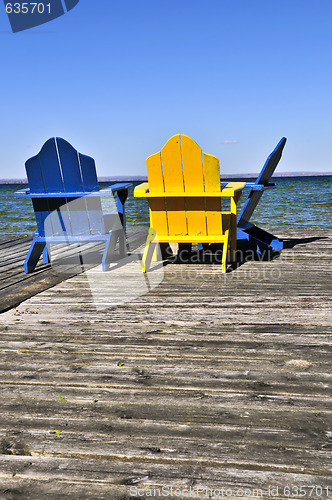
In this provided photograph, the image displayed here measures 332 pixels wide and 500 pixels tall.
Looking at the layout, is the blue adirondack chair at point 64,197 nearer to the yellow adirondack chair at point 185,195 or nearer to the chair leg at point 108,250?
the chair leg at point 108,250

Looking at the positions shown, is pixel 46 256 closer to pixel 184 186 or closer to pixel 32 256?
pixel 32 256

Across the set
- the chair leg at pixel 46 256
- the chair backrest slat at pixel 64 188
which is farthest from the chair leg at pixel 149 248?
the chair leg at pixel 46 256

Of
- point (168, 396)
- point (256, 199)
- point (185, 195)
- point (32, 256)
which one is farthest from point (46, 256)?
point (168, 396)

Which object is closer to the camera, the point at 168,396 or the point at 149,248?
the point at 168,396

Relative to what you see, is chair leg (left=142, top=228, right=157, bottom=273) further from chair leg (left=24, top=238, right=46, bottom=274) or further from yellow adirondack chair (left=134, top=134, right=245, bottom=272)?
chair leg (left=24, top=238, right=46, bottom=274)

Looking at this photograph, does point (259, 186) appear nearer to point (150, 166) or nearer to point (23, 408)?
point (150, 166)

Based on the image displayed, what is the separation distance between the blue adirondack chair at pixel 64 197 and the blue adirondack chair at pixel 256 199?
1.52 m

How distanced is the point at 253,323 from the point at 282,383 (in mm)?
869

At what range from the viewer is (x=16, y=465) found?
161 centimetres

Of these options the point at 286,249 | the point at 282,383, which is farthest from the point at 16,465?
the point at 286,249

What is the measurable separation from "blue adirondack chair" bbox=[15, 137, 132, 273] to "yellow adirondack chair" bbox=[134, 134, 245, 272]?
52 centimetres

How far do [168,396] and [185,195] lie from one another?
2690 mm

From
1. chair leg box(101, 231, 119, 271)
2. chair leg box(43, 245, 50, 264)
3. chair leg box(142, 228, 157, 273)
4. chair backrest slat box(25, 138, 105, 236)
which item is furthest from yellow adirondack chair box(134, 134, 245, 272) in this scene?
chair leg box(43, 245, 50, 264)

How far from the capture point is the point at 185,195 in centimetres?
442
